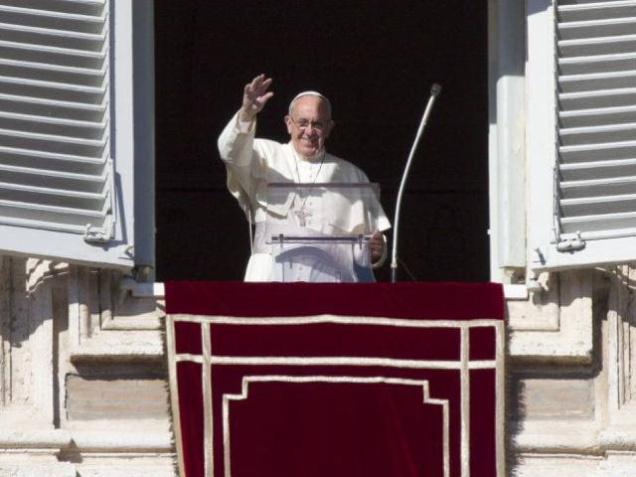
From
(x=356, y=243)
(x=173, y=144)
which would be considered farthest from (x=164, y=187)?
(x=356, y=243)

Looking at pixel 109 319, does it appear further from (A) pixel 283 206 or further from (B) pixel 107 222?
(A) pixel 283 206

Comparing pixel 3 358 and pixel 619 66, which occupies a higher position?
pixel 619 66

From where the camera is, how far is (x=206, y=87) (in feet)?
52.5

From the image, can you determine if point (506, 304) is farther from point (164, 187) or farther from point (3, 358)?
point (164, 187)

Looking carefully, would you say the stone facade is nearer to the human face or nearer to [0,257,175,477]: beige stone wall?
[0,257,175,477]: beige stone wall

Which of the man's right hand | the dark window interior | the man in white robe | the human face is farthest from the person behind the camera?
the dark window interior

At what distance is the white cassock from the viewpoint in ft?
40.8

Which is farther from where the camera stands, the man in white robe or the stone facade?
the man in white robe

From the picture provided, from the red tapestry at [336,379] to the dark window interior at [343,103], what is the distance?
354cm

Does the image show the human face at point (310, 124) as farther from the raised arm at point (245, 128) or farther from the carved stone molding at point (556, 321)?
the carved stone molding at point (556, 321)

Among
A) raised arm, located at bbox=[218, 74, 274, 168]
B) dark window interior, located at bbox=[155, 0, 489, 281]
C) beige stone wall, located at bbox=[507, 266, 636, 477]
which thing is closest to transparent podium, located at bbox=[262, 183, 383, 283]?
raised arm, located at bbox=[218, 74, 274, 168]

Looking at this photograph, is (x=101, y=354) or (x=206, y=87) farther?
(x=206, y=87)

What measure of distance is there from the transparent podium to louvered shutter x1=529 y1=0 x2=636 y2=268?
24.7 inches

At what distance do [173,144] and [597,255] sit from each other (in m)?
4.14
